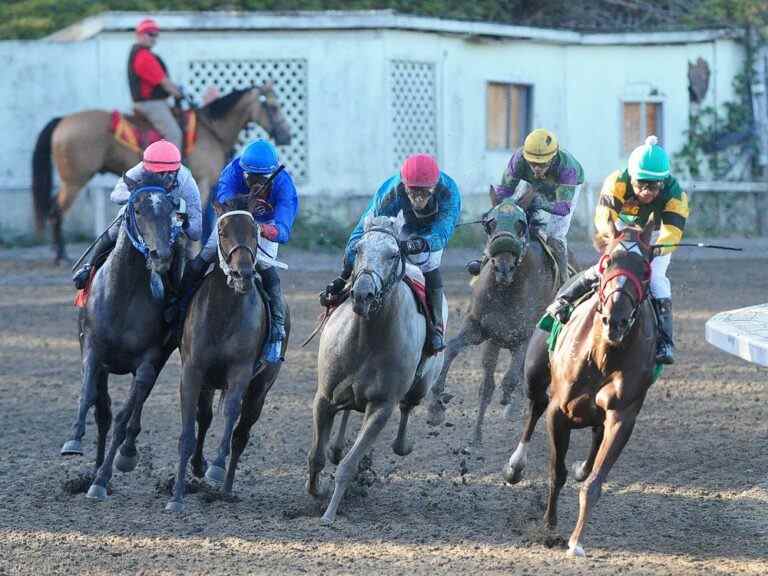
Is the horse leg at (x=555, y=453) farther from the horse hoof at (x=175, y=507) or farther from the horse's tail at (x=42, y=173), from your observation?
the horse's tail at (x=42, y=173)

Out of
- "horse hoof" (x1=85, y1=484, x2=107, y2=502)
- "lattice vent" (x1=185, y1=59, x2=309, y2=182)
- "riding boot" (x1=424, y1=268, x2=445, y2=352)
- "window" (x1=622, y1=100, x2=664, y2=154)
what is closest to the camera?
"horse hoof" (x1=85, y1=484, x2=107, y2=502)

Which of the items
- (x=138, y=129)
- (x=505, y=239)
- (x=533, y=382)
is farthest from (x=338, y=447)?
(x=138, y=129)

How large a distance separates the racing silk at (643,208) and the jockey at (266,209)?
73.5 inches

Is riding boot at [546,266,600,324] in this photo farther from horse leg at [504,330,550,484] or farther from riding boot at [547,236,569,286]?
riding boot at [547,236,569,286]

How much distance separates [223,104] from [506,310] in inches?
405

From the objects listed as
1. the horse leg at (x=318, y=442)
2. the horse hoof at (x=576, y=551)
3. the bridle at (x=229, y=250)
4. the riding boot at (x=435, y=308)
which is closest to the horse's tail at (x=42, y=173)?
the riding boot at (x=435, y=308)

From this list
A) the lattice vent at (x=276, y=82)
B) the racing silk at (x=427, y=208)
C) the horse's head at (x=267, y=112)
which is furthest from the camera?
the lattice vent at (x=276, y=82)

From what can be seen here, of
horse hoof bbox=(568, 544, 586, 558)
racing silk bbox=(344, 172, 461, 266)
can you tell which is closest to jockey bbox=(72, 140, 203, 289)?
racing silk bbox=(344, 172, 461, 266)

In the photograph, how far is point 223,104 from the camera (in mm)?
20016

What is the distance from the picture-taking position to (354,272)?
25.7 feet

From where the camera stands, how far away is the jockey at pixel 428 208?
8750mm

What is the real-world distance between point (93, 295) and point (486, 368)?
11.0ft

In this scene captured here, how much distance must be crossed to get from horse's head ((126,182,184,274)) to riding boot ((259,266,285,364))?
26.0 inches

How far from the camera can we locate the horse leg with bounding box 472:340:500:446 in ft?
33.4
